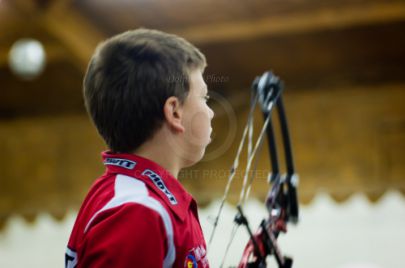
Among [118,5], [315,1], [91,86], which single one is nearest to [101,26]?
[118,5]

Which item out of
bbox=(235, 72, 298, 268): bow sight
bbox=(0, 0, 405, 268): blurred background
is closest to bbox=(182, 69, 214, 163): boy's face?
bbox=(235, 72, 298, 268): bow sight

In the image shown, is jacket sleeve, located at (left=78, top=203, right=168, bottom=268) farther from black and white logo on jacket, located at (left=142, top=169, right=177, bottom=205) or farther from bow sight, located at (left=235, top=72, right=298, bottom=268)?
bow sight, located at (left=235, top=72, right=298, bottom=268)

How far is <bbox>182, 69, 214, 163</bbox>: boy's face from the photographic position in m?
0.85

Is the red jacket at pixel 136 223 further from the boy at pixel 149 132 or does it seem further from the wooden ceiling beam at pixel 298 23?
the wooden ceiling beam at pixel 298 23

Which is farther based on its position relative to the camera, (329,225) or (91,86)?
(329,225)

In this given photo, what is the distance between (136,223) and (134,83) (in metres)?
0.18

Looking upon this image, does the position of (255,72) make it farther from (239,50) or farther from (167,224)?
(167,224)

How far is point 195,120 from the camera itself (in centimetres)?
85

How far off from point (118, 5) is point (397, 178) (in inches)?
57.9

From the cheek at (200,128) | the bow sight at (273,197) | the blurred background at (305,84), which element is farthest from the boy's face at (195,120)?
the blurred background at (305,84)

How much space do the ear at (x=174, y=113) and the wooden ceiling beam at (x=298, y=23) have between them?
93.0 inches

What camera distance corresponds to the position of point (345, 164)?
11.2 ft

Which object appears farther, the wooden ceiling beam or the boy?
the wooden ceiling beam

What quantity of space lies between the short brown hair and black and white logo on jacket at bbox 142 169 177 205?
45 mm
